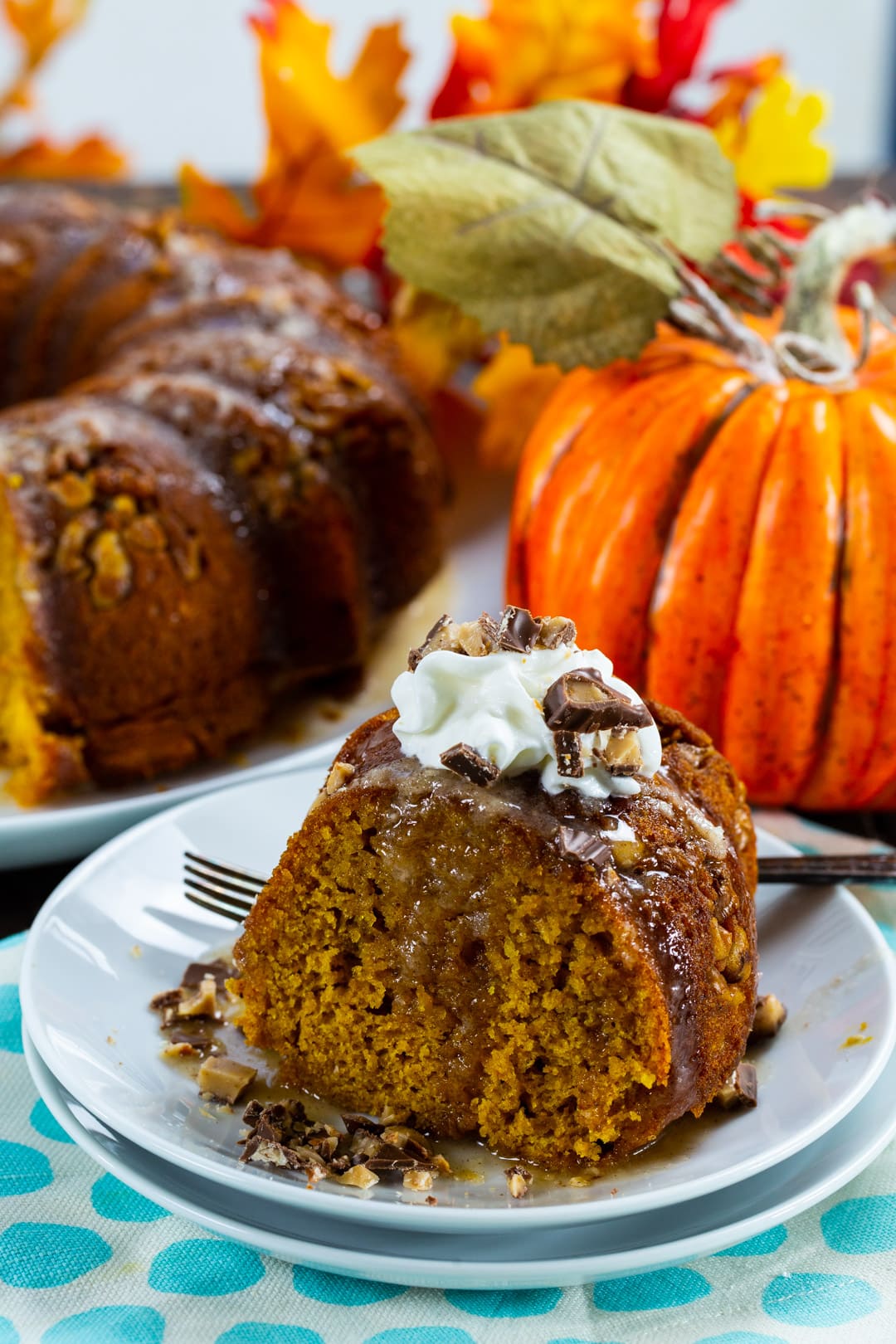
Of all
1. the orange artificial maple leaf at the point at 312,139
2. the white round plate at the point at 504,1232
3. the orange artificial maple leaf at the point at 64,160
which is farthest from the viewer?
the orange artificial maple leaf at the point at 64,160

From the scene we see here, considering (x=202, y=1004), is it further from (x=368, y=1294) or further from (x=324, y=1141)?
(x=368, y=1294)

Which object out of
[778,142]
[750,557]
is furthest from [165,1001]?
[778,142]

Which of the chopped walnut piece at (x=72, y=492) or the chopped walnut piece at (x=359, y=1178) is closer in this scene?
the chopped walnut piece at (x=359, y=1178)

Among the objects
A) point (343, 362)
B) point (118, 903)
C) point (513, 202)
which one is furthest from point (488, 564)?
point (118, 903)

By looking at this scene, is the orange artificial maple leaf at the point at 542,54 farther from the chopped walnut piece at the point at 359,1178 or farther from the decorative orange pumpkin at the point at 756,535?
the chopped walnut piece at the point at 359,1178

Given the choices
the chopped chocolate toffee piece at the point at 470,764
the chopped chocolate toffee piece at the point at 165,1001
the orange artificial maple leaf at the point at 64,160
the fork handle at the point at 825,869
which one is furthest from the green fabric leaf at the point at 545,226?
the orange artificial maple leaf at the point at 64,160

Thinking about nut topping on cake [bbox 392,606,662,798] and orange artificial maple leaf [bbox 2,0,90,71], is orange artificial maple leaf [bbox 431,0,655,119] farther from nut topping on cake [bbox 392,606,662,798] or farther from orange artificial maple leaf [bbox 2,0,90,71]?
nut topping on cake [bbox 392,606,662,798]

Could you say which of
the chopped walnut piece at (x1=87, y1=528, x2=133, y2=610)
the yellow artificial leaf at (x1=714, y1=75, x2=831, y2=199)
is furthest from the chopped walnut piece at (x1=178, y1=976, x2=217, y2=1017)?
the yellow artificial leaf at (x1=714, y1=75, x2=831, y2=199)
